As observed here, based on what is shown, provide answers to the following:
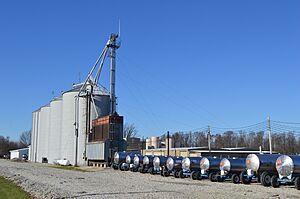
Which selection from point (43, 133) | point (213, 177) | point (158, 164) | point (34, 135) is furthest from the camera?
point (34, 135)

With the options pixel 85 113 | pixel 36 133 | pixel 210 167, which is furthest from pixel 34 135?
pixel 210 167

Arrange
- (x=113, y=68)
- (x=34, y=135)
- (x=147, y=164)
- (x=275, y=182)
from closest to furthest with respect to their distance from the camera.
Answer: (x=275, y=182)
(x=147, y=164)
(x=113, y=68)
(x=34, y=135)

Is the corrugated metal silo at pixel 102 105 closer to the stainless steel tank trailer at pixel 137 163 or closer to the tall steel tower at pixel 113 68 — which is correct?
the tall steel tower at pixel 113 68

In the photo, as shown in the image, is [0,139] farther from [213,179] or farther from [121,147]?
[213,179]

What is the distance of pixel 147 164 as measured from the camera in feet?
149

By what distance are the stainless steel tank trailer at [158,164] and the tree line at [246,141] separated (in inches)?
2101

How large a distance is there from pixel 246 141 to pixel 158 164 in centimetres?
8566

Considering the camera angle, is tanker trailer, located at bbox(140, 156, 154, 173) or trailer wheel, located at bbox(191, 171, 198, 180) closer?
trailer wheel, located at bbox(191, 171, 198, 180)

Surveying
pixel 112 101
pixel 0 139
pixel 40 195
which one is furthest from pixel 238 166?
pixel 0 139

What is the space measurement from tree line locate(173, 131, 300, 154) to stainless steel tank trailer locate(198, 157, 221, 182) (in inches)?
2401

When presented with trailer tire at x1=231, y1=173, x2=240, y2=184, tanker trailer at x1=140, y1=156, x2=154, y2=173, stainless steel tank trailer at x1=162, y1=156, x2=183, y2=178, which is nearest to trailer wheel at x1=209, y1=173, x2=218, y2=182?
trailer tire at x1=231, y1=173, x2=240, y2=184

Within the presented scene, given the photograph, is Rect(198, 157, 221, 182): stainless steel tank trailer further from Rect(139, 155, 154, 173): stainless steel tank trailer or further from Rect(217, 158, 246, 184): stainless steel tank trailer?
Rect(139, 155, 154, 173): stainless steel tank trailer

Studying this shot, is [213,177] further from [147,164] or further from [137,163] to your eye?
[137,163]

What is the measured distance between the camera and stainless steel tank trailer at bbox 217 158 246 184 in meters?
31.7
